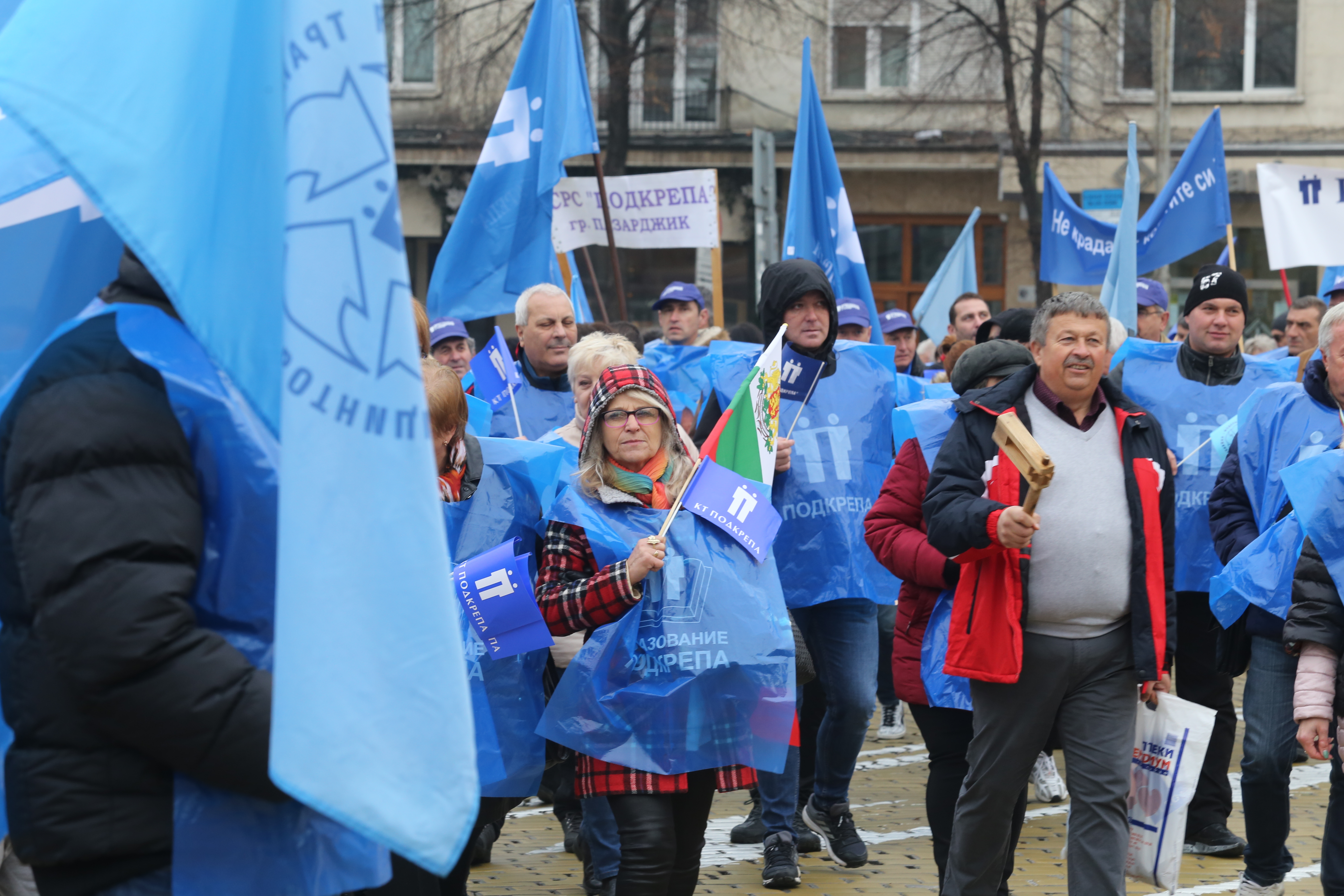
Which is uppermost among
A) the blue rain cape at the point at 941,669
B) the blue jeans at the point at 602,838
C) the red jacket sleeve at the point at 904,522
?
the red jacket sleeve at the point at 904,522

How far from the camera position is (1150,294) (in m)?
9.41

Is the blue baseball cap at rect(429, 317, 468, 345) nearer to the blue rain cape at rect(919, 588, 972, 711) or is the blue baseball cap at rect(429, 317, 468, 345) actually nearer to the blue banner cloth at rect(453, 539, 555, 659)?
the blue rain cape at rect(919, 588, 972, 711)

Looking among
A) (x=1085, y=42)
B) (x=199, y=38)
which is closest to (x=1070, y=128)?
(x=1085, y=42)

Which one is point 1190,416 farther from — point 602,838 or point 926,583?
point 602,838

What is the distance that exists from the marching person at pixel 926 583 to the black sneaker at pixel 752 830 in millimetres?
1322

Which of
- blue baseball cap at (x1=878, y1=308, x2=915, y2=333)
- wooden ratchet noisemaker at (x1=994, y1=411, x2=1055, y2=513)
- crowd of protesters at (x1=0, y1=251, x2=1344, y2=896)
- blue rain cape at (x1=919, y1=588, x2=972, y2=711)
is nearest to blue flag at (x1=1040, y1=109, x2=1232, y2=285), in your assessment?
blue baseball cap at (x1=878, y1=308, x2=915, y2=333)

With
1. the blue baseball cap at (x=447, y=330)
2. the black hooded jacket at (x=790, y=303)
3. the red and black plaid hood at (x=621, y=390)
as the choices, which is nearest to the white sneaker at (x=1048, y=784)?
the black hooded jacket at (x=790, y=303)

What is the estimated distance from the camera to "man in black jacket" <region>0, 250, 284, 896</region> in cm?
213

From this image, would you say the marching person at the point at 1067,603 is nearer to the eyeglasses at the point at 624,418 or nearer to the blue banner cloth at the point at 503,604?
the eyeglasses at the point at 624,418

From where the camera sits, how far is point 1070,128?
23391mm

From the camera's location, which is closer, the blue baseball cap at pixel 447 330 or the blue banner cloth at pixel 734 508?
the blue banner cloth at pixel 734 508

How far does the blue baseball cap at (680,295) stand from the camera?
9.73 m

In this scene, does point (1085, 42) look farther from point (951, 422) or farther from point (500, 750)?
point (500, 750)

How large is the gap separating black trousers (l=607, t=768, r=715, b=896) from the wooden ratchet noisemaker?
1.19m
